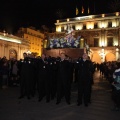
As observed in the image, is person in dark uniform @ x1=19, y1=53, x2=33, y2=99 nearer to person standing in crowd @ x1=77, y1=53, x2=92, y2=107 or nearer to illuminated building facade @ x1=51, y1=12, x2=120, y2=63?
person standing in crowd @ x1=77, y1=53, x2=92, y2=107

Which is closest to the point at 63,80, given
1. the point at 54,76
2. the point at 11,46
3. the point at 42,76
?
the point at 42,76

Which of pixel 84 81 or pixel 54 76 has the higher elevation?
pixel 54 76

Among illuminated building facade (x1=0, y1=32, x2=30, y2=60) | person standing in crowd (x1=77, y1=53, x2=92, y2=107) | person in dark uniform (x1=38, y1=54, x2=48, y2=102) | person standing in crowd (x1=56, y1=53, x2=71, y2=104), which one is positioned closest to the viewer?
person standing in crowd (x1=77, y1=53, x2=92, y2=107)

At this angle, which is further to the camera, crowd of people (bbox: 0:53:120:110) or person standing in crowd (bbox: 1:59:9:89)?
person standing in crowd (bbox: 1:59:9:89)

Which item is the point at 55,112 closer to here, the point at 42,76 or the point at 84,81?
the point at 84,81

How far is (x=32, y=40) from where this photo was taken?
67.1m

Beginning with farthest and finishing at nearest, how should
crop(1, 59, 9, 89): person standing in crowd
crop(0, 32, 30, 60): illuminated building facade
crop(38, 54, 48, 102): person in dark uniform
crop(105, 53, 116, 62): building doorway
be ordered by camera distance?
1. crop(105, 53, 116, 62): building doorway
2. crop(0, 32, 30, 60): illuminated building facade
3. crop(1, 59, 9, 89): person standing in crowd
4. crop(38, 54, 48, 102): person in dark uniform

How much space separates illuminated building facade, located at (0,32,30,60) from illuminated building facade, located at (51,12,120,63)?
55.3ft

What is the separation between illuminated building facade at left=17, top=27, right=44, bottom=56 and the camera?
6154 cm

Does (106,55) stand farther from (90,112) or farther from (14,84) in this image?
(90,112)

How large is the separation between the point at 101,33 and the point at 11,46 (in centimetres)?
2427

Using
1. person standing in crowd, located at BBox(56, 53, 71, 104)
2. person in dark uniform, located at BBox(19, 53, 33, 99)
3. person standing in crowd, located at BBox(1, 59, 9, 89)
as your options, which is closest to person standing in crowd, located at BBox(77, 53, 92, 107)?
person standing in crowd, located at BBox(56, 53, 71, 104)

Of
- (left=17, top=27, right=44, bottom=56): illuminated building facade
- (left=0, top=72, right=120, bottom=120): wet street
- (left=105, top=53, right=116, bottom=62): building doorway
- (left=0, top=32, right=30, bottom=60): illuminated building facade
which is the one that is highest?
(left=17, top=27, right=44, bottom=56): illuminated building facade

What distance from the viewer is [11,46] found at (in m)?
40.2
